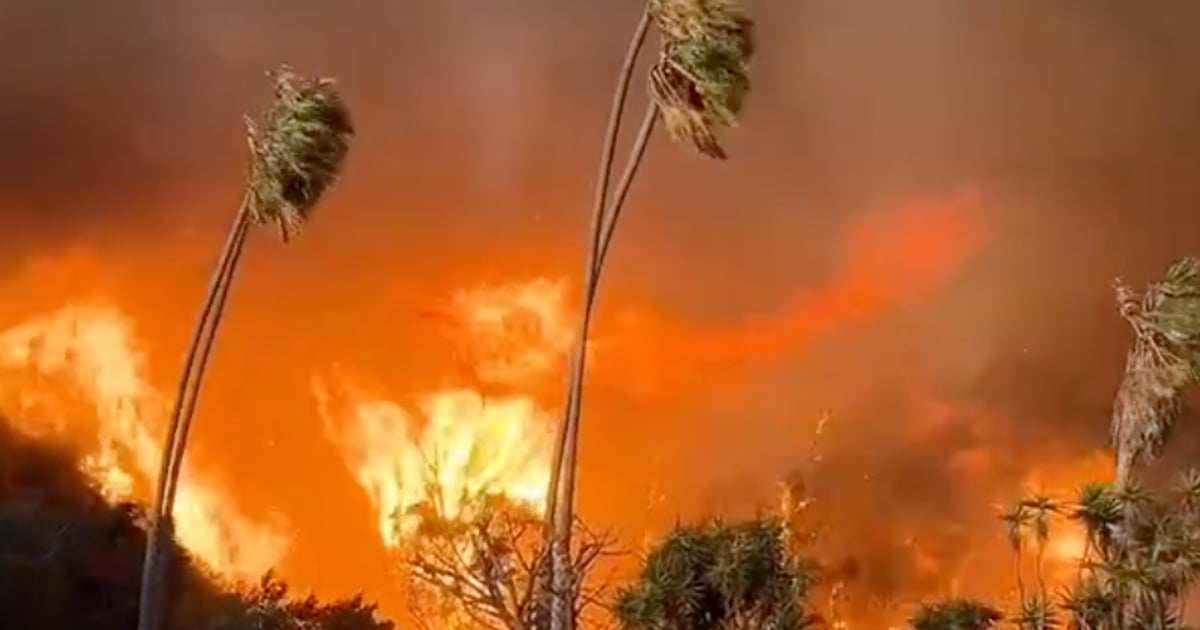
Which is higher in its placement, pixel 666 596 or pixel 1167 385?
pixel 1167 385

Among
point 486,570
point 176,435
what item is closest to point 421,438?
point 176,435

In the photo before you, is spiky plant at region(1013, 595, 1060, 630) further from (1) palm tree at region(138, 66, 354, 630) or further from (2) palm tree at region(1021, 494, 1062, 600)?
(1) palm tree at region(138, 66, 354, 630)

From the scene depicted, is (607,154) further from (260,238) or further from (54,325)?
(54,325)

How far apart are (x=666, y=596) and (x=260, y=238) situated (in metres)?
18.0

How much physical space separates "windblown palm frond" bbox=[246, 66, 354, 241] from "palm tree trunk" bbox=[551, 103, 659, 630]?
372 cm

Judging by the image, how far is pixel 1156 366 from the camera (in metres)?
19.4

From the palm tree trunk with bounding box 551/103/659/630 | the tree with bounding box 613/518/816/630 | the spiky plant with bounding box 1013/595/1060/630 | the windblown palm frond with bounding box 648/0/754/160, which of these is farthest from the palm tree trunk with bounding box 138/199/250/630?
the spiky plant with bounding box 1013/595/1060/630

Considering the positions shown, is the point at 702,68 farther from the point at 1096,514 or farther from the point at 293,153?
Answer: the point at 1096,514

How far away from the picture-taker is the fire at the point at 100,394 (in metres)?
30.6

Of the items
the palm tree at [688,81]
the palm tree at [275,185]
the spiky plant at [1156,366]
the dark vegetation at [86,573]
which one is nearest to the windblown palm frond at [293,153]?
the palm tree at [275,185]

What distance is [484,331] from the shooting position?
33.6m

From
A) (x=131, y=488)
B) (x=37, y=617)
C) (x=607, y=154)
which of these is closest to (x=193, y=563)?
(x=131, y=488)

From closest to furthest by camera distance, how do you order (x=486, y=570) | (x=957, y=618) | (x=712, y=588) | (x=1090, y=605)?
(x=486, y=570) < (x=712, y=588) < (x=1090, y=605) < (x=957, y=618)

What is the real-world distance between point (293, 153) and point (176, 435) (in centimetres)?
376
